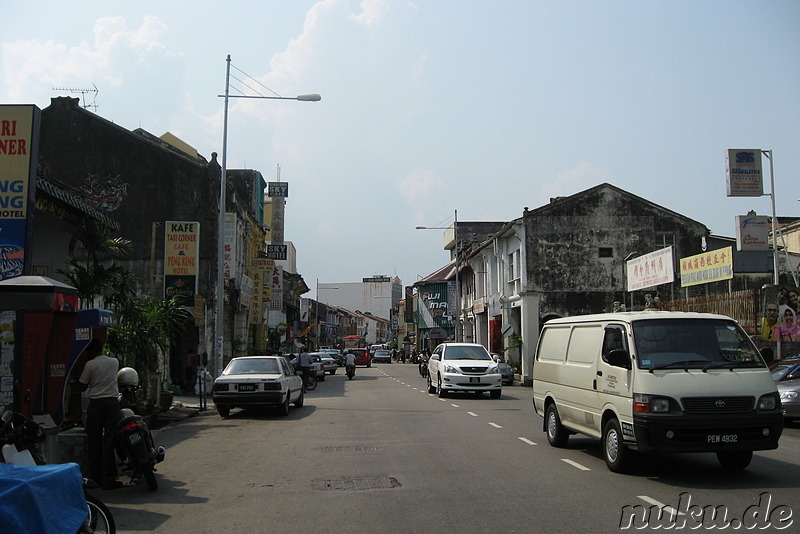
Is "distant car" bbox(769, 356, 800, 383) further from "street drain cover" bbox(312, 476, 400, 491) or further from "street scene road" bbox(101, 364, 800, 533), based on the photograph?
"street drain cover" bbox(312, 476, 400, 491)

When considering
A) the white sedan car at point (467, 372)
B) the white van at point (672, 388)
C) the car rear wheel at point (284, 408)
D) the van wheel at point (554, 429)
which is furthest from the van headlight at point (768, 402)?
the white sedan car at point (467, 372)

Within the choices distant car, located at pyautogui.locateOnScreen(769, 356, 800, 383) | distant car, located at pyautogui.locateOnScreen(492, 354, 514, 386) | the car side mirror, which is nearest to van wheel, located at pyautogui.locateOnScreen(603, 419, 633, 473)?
the car side mirror

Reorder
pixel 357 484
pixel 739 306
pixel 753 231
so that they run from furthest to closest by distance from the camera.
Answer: pixel 753 231 → pixel 739 306 → pixel 357 484

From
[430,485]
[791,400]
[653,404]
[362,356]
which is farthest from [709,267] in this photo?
[362,356]

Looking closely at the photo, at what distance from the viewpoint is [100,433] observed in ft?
29.7

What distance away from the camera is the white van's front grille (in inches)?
338

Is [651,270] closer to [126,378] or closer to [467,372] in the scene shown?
[467,372]

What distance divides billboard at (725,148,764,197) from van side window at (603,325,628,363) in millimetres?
17779

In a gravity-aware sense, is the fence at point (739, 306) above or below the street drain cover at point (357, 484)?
above

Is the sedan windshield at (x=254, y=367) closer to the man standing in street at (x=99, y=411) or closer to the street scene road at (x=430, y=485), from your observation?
the street scene road at (x=430, y=485)

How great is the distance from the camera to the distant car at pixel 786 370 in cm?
1574

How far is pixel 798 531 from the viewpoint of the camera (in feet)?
20.8

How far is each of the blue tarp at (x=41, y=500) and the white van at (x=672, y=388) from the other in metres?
6.32

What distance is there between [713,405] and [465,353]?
16.2 meters
